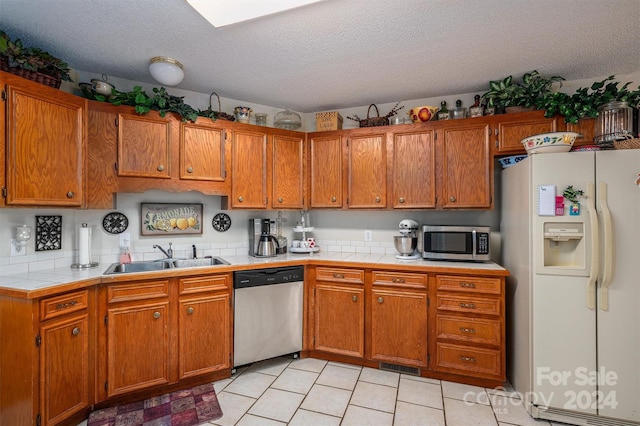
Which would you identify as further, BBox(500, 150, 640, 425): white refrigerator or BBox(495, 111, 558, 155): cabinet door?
BBox(495, 111, 558, 155): cabinet door

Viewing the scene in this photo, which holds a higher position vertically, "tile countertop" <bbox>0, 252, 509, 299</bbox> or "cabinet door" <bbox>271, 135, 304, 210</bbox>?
"cabinet door" <bbox>271, 135, 304, 210</bbox>

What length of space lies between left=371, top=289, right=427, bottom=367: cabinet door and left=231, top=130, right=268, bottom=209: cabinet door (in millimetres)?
1392

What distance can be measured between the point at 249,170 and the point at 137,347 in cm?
166

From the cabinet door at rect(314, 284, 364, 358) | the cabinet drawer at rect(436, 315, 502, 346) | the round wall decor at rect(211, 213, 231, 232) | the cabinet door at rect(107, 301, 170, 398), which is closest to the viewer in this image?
the cabinet door at rect(107, 301, 170, 398)

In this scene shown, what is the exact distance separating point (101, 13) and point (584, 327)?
348cm

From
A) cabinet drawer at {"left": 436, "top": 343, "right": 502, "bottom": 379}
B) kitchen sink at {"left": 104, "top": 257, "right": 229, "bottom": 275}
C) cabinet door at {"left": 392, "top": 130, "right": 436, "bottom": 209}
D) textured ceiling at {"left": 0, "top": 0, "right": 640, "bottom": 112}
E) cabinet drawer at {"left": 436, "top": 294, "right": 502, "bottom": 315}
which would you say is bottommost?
cabinet drawer at {"left": 436, "top": 343, "right": 502, "bottom": 379}

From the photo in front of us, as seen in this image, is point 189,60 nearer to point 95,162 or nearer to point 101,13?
point 101,13

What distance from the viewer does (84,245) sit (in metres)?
2.38

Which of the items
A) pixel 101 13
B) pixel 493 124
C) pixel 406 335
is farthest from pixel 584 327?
pixel 101 13

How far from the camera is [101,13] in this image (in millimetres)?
1855

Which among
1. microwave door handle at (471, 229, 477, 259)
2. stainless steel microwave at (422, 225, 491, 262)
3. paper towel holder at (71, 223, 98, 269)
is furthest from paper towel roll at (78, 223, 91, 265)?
microwave door handle at (471, 229, 477, 259)

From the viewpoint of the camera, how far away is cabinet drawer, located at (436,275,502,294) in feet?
7.88

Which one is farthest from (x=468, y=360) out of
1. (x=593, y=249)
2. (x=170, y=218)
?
(x=170, y=218)

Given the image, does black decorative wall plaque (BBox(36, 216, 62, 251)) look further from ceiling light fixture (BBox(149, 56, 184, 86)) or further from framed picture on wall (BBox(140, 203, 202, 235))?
ceiling light fixture (BBox(149, 56, 184, 86))
